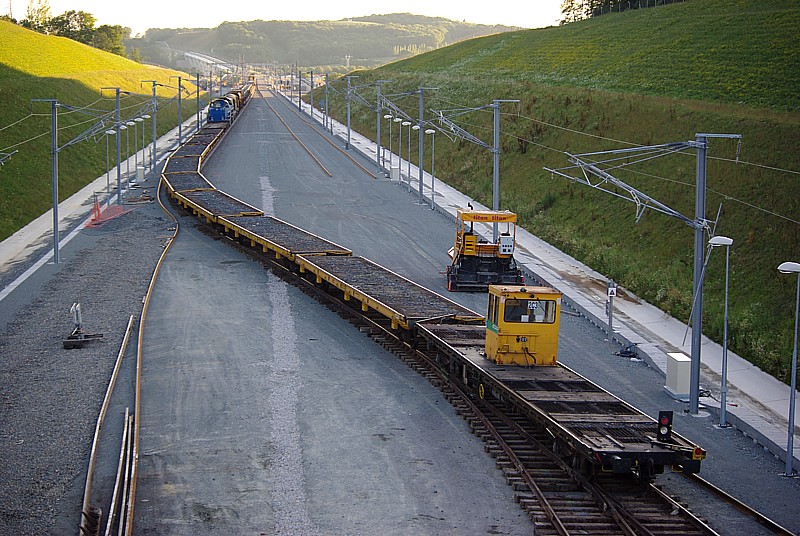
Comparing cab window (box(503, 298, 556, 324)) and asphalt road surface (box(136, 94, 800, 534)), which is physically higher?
cab window (box(503, 298, 556, 324))

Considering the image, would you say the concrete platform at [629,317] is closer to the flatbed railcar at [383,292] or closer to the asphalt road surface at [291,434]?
the flatbed railcar at [383,292]

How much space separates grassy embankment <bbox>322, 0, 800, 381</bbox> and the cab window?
924cm

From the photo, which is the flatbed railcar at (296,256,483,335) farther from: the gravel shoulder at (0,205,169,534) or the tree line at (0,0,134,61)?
the tree line at (0,0,134,61)

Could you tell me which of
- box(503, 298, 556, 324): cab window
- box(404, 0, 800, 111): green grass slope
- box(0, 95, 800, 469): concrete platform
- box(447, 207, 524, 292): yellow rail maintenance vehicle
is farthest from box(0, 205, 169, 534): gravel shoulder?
box(404, 0, 800, 111): green grass slope

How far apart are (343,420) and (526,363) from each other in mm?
4209

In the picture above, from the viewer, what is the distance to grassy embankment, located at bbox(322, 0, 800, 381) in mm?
33438

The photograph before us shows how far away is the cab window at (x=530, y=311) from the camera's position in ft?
66.1

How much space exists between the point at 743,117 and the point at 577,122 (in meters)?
16.6

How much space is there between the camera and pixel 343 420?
65.7ft

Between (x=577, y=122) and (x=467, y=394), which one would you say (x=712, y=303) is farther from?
(x=577, y=122)

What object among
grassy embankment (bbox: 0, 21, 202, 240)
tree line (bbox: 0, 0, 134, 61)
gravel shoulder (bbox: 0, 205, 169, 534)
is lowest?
gravel shoulder (bbox: 0, 205, 169, 534)

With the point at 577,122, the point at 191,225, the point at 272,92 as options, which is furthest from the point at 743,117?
the point at 272,92

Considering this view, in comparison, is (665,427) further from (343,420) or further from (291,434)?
(291,434)

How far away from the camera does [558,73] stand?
8681 centimetres
